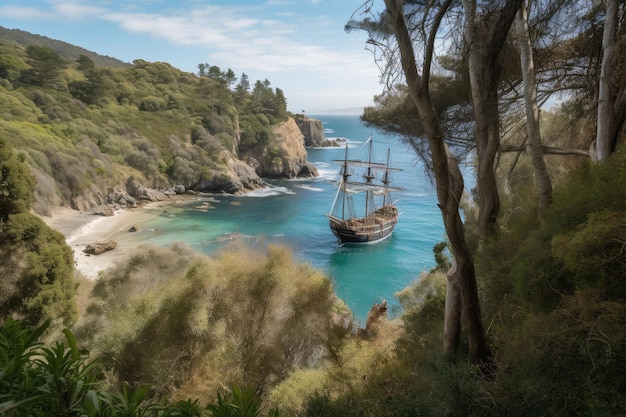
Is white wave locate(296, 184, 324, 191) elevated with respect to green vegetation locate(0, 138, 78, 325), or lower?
lower

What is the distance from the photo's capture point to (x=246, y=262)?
A: 8.20 metres

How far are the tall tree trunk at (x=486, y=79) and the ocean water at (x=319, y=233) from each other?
23.7ft

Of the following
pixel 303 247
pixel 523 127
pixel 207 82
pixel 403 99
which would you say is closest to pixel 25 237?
pixel 403 99

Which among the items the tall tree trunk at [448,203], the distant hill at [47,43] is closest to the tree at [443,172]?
the tall tree trunk at [448,203]

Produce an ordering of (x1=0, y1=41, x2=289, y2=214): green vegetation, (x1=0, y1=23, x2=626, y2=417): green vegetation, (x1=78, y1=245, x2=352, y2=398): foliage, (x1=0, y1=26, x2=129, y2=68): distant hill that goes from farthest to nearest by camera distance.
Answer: (x1=0, y1=26, x2=129, y2=68): distant hill
(x1=0, y1=41, x2=289, y2=214): green vegetation
(x1=78, y1=245, x2=352, y2=398): foliage
(x1=0, y1=23, x2=626, y2=417): green vegetation

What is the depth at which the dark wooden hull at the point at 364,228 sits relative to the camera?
76.5 feet

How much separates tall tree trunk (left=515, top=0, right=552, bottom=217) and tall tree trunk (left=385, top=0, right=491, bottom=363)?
5.53 ft

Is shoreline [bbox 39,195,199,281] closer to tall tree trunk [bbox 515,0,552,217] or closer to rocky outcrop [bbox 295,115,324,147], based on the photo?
tall tree trunk [bbox 515,0,552,217]

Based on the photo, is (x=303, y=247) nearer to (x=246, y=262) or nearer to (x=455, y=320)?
(x=246, y=262)

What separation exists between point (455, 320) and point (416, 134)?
3864 mm

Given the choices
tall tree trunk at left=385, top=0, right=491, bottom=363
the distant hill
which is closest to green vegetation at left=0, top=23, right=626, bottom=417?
tall tree trunk at left=385, top=0, right=491, bottom=363

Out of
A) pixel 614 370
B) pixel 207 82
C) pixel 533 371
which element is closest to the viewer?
pixel 614 370

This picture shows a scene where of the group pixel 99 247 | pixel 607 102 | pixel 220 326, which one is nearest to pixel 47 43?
pixel 99 247

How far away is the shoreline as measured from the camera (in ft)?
57.4
